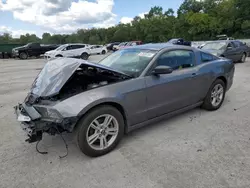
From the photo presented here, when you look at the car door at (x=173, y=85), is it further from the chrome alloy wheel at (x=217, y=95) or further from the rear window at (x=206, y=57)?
the chrome alloy wheel at (x=217, y=95)

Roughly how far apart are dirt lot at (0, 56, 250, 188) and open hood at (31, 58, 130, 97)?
2.94 ft

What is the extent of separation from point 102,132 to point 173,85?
Result: 4.88 feet

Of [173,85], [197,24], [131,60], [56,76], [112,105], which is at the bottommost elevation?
[112,105]

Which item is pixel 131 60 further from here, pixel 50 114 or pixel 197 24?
pixel 197 24

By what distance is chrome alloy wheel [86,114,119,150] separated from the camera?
9.48 feet

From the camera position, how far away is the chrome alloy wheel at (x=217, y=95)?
455 cm

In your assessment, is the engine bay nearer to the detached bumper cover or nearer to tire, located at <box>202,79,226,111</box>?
the detached bumper cover

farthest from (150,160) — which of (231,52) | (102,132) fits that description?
(231,52)

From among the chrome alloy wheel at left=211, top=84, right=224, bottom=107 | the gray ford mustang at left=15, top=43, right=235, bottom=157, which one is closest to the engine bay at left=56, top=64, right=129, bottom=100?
the gray ford mustang at left=15, top=43, right=235, bottom=157

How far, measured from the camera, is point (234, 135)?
3.50 meters

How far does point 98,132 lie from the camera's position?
2945 millimetres

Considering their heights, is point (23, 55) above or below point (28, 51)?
below

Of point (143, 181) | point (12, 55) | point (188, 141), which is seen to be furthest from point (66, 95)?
point (12, 55)

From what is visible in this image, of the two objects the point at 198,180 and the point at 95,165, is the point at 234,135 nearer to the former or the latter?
the point at 198,180
